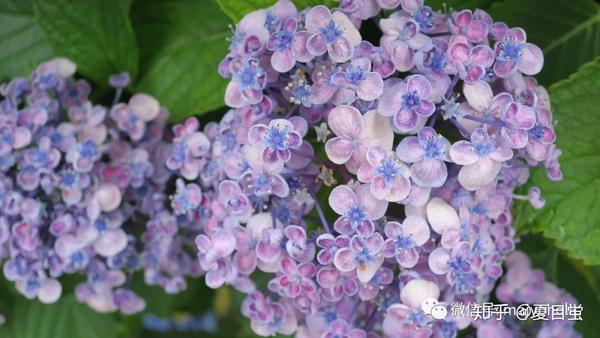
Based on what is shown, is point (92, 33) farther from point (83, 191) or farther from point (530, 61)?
point (530, 61)

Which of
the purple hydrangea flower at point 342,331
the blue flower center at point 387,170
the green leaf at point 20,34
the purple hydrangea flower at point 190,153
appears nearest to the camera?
the blue flower center at point 387,170

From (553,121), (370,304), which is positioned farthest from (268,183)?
A: (553,121)

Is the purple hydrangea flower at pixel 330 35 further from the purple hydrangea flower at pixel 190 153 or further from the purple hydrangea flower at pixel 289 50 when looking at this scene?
the purple hydrangea flower at pixel 190 153

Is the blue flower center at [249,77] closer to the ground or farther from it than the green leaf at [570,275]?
farther from it

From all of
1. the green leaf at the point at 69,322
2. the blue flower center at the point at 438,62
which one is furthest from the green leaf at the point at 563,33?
the green leaf at the point at 69,322

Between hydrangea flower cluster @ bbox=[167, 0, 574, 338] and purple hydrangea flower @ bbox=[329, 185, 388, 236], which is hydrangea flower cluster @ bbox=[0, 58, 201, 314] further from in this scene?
purple hydrangea flower @ bbox=[329, 185, 388, 236]
